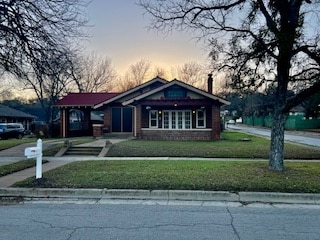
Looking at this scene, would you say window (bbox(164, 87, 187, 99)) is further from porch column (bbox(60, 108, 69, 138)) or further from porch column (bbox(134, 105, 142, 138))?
porch column (bbox(60, 108, 69, 138))

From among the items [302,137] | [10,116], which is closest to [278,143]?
[302,137]

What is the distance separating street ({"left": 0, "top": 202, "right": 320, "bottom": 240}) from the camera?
4914mm

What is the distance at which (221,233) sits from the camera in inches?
197

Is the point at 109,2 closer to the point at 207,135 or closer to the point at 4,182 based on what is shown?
the point at 4,182

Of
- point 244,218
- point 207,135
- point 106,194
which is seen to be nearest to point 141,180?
point 106,194

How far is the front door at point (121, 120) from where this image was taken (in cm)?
2678

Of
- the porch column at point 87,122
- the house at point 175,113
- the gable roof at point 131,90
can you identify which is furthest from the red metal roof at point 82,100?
the house at point 175,113

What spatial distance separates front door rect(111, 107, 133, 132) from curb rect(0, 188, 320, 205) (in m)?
19.0

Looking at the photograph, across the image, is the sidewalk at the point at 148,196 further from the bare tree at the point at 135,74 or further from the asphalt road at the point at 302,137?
the bare tree at the point at 135,74

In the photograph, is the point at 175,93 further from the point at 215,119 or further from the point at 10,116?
the point at 10,116

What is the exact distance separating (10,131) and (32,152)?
29096 mm

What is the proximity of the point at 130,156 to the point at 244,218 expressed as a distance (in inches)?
382

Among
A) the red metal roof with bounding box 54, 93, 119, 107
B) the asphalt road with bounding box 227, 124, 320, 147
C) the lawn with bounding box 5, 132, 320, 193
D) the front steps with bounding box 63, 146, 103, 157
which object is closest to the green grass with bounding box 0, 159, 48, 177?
the lawn with bounding box 5, 132, 320, 193

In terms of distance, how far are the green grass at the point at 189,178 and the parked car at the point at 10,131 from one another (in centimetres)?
2683
